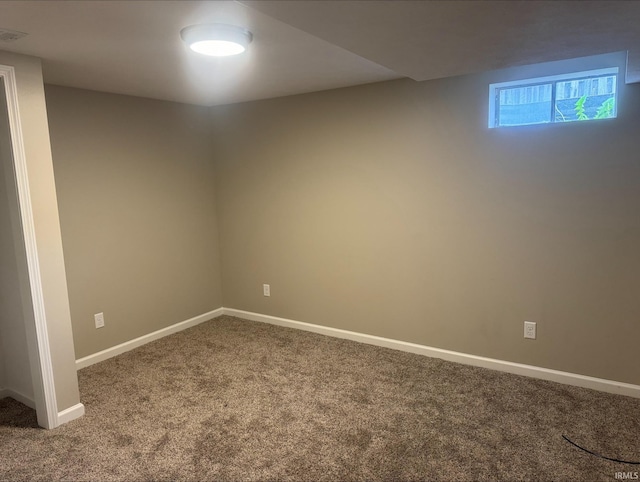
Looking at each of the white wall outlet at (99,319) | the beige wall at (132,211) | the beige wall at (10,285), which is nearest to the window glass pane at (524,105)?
the beige wall at (132,211)

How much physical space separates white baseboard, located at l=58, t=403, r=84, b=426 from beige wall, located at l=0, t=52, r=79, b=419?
0.02 metres

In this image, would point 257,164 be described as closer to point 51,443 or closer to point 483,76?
point 483,76

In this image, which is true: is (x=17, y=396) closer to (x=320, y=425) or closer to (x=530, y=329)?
(x=320, y=425)

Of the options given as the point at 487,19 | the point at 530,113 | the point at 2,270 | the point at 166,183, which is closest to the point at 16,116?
the point at 2,270

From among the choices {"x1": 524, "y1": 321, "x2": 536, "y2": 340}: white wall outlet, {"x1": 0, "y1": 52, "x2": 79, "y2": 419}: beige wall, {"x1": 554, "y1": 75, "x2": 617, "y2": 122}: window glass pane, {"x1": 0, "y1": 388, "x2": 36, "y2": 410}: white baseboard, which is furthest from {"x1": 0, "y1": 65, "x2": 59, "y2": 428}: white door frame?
{"x1": 554, "y1": 75, "x2": 617, "y2": 122}: window glass pane

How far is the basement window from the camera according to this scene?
9.27 ft

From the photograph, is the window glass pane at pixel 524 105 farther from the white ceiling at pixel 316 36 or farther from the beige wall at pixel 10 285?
the beige wall at pixel 10 285

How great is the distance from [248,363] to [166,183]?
1.88 meters

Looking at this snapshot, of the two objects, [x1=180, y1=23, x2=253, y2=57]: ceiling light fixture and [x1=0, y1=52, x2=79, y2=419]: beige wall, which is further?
[x1=0, y1=52, x2=79, y2=419]: beige wall

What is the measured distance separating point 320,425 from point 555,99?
2.60 metres

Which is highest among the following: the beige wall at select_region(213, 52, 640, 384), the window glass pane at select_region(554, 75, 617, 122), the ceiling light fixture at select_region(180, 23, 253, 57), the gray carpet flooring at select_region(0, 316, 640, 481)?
the ceiling light fixture at select_region(180, 23, 253, 57)

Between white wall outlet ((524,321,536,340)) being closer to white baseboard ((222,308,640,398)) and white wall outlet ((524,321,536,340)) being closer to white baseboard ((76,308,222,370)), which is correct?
white baseboard ((222,308,640,398))

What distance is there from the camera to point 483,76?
123 inches

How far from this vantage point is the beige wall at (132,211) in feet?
11.6
